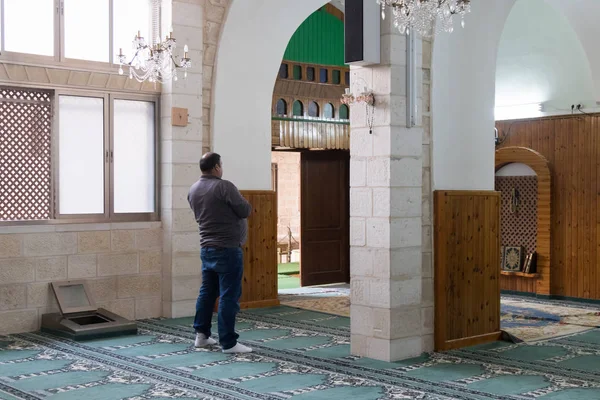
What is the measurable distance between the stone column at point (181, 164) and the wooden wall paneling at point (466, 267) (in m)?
3.01

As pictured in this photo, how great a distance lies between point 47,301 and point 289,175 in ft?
28.5

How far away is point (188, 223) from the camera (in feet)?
28.2

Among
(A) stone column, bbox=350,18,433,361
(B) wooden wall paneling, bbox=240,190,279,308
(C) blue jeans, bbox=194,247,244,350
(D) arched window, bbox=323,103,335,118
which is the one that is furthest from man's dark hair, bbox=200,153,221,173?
(D) arched window, bbox=323,103,335,118

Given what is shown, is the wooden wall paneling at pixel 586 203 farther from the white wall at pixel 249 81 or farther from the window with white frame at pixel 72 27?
the window with white frame at pixel 72 27

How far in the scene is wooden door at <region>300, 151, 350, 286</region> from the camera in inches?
458

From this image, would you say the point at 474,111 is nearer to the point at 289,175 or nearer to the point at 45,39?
the point at 45,39

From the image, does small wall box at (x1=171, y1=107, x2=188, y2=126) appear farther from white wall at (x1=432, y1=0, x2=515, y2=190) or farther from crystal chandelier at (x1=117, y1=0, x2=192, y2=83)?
white wall at (x1=432, y1=0, x2=515, y2=190)

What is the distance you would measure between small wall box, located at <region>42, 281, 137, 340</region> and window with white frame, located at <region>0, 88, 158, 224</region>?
73 cm

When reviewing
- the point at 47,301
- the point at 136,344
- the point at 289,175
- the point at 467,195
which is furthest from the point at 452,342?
the point at 289,175

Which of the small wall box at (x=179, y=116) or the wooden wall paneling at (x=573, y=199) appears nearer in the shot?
the small wall box at (x=179, y=116)

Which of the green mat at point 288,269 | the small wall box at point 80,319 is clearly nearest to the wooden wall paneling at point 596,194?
the green mat at point 288,269

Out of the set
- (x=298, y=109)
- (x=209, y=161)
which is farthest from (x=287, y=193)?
(x=209, y=161)

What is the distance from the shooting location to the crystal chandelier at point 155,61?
Result: 7531 mm

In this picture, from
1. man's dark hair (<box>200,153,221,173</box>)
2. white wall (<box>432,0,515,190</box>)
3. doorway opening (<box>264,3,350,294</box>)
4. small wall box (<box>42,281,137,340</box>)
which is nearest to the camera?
man's dark hair (<box>200,153,221,173</box>)
